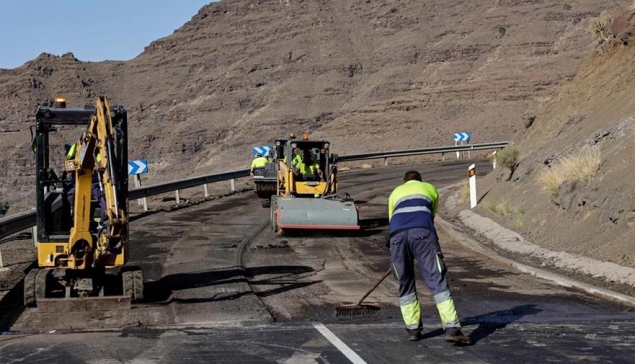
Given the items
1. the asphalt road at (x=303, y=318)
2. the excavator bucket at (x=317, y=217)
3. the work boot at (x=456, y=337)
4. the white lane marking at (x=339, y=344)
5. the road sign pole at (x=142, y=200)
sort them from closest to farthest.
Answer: the white lane marking at (x=339, y=344) < the asphalt road at (x=303, y=318) < the work boot at (x=456, y=337) < the excavator bucket at (x=317, y=217) < the road sign pole at (x=142, y=200)

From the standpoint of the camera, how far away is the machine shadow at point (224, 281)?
1300cm

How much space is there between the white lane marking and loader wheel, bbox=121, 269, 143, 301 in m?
2.75

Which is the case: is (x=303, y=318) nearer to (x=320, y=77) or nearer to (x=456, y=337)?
(x=456, y=337)

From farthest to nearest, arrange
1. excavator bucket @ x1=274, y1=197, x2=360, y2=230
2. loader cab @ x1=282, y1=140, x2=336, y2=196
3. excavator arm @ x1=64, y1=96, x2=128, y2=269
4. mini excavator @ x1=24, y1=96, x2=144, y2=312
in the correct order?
loader cab @ x1=282, y1=140, x2=336, y2=196 < excavator bucket @ x1=274, y1=197, x2=360, y2=230 < mini excavator @ x1=24, y1=96, x2=144, y2=312 < excavator arm @ x1=64, y1=96, x2=128, y2=269

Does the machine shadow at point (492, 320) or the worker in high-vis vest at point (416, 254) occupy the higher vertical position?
the worker in high-vis vest at point (416, 254)

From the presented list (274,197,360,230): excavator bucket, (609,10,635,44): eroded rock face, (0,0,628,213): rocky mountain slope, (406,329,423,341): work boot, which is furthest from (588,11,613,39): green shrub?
(0,0,628,213): rocky mountain slope

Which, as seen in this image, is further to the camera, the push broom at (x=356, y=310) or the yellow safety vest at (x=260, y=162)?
the yellow safety vest at (x=260, y=162)

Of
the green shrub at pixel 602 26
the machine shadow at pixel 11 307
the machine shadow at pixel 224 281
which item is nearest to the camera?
the machine shadow at pixel 11 307

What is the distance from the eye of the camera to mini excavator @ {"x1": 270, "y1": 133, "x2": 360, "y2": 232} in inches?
805

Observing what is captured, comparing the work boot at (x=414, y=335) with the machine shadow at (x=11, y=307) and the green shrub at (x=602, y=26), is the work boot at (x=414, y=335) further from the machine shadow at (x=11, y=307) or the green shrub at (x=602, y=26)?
the green shrub at (x=602, y=26)

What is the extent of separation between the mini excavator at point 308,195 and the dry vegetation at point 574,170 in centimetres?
405

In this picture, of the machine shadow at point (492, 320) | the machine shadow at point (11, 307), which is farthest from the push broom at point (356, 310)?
the machine shadow at point (11, 307)

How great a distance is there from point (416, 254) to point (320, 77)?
110 meters

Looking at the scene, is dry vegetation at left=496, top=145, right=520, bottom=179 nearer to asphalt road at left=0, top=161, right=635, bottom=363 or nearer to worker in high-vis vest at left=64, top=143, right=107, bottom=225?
asphalt road at left=0, top=161, right=635, bottom=363
